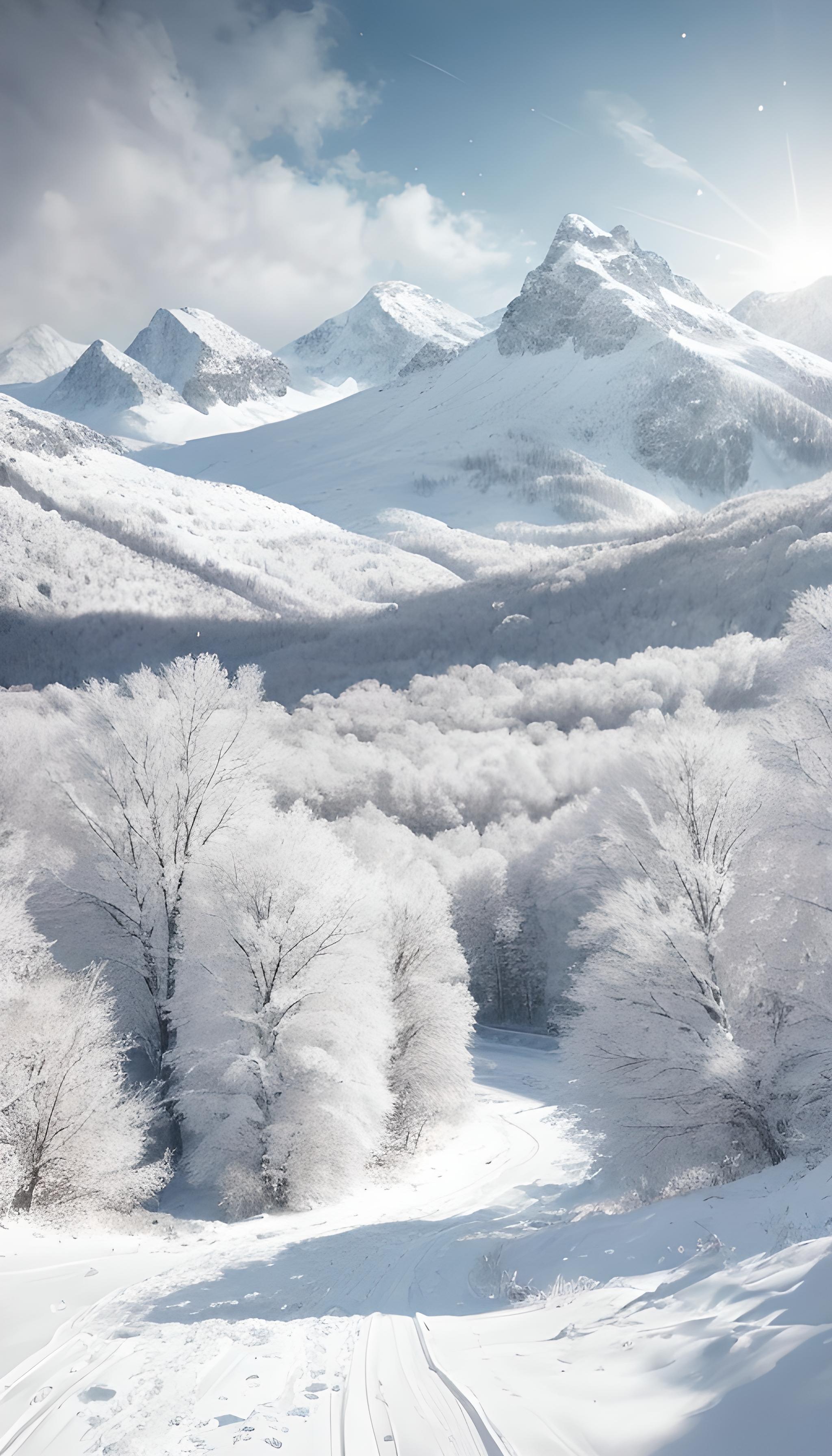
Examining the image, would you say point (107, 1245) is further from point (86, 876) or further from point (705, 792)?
point (705, 792)

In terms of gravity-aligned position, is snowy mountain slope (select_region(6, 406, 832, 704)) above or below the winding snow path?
above

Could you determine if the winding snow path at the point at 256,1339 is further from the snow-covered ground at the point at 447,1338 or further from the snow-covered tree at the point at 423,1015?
the snow-covered tree at the point at 423,1015

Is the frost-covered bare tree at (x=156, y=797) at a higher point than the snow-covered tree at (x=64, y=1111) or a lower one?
higher

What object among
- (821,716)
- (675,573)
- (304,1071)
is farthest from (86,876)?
(675,573)

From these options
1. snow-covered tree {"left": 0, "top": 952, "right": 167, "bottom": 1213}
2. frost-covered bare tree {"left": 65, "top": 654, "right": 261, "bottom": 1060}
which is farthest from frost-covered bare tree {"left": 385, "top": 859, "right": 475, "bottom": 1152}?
snow-covered tree {"left": 0, "top": 952, "right": 167, "bottom": 1213}

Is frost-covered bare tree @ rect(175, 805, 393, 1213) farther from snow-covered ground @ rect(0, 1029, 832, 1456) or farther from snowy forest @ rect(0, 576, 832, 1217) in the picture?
snow-covered ground @ rect(0, 1029, 832, 1456)

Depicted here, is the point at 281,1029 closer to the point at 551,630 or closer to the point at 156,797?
the point at 156,797

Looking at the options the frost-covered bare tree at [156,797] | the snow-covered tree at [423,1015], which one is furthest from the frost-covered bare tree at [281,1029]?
the snow-covered tree at [423,1015]
